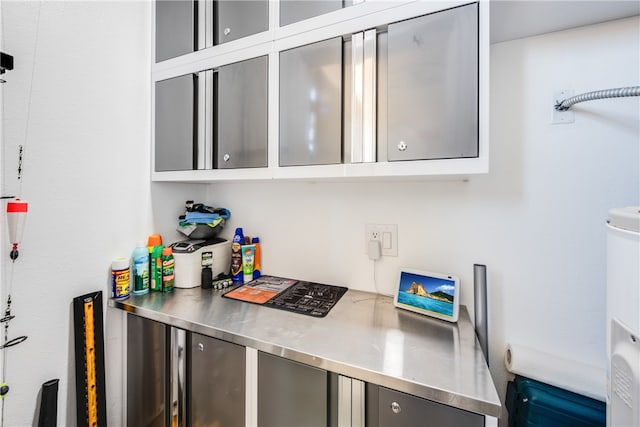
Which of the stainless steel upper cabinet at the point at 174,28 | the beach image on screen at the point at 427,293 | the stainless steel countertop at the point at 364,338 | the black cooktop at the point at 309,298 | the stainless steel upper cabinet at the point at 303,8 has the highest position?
the stainless steel upper cabinet at the point at 174,28

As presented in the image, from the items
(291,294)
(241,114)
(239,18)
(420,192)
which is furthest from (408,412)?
(239,18)

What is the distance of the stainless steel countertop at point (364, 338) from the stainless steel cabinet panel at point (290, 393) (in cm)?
4

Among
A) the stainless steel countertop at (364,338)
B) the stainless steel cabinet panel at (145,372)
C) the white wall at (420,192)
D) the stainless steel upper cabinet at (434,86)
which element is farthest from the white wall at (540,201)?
the stainless steel cabinet panel at (145,372)

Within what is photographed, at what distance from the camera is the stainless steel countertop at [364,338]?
636 millimetres

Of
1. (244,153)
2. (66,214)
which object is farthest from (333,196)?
(66,214)

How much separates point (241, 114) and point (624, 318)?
1323mm

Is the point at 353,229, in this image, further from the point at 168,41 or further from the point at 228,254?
the point at 168,41

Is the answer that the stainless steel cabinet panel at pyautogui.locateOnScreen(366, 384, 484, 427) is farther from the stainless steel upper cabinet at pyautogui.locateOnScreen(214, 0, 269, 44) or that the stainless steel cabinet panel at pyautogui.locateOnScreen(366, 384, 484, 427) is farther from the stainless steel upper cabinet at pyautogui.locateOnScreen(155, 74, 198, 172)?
the stainless steel upper cabinet at pyautogui.locateOnScreen(214, 0, 269, 44)

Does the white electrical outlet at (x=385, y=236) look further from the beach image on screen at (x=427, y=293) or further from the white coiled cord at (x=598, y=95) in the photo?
the white coiled cord at (x=598, y=95)

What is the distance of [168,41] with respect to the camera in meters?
1.28

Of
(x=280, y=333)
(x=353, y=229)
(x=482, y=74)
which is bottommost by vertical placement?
(x=280, y=333)

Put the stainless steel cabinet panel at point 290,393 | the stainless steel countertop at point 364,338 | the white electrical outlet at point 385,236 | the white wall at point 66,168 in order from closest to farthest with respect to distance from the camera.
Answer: the stainless steel countertop at point 364,338 → the stainless steel cabinet panel at point 290,393 → the white wall at point 66,168 → the white electrical outlet at point 385,236

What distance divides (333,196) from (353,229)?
19cm

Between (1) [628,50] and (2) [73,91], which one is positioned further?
(2) [73,91]
